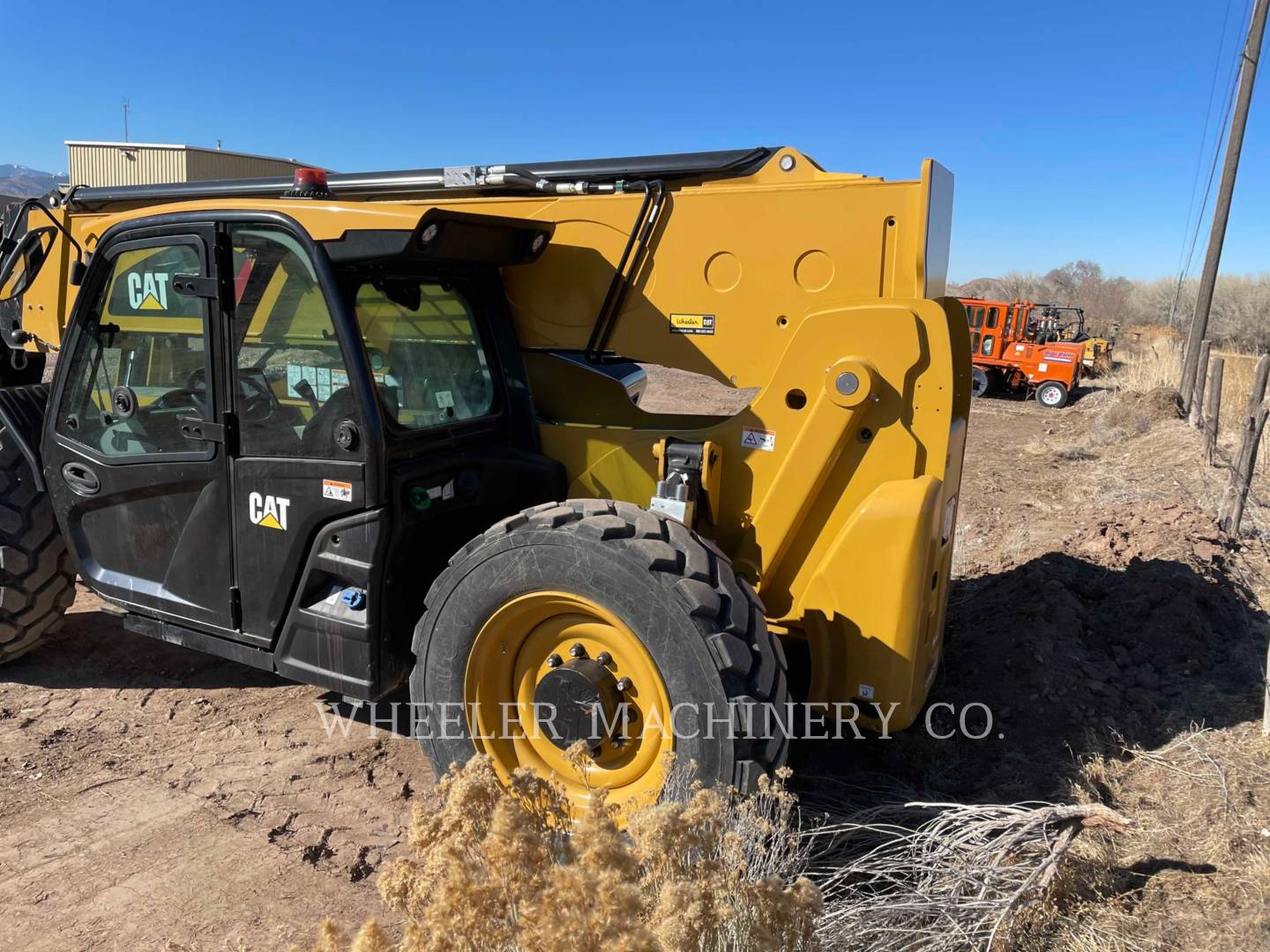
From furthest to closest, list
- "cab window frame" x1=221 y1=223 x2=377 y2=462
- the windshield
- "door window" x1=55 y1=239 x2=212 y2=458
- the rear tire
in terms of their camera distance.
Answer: the rear tire, "door window" x1=55 y1=239 x2=212 y2=458, the windshield, "cab window frame" x1=221 y1=223 x2=377 y2=462

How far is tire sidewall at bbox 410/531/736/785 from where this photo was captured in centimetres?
266

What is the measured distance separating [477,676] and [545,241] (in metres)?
1.75

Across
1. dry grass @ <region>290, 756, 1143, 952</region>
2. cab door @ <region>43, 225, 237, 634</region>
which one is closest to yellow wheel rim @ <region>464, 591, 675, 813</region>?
dry grass @ <region>290, 756, 1143, 952</region>

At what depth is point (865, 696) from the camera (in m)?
3.07

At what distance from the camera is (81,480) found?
394 centimetres

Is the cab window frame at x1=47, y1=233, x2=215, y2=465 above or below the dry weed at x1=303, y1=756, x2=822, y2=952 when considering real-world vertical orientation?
above

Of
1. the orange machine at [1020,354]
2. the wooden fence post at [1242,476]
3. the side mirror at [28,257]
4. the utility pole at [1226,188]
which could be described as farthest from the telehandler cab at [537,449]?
the orange machine at [1020,354]

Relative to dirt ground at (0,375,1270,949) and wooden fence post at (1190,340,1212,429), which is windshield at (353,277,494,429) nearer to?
dirt ground at (0,375,1270,949)

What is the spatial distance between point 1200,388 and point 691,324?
11.8 m

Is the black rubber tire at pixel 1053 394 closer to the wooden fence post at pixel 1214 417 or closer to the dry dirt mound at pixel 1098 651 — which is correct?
the wooden fence post at pixel 1214 417

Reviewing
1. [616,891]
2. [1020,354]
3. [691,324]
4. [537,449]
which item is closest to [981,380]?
[1020,354]

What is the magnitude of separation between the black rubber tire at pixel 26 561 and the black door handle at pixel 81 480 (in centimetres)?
55

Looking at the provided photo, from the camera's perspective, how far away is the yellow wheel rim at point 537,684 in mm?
2859

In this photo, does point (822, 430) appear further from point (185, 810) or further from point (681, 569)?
point (185, 810)
